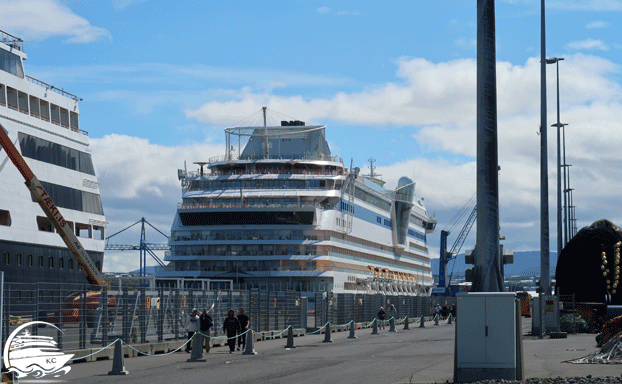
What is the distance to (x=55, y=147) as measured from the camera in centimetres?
5238

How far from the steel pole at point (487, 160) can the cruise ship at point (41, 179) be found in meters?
34.8

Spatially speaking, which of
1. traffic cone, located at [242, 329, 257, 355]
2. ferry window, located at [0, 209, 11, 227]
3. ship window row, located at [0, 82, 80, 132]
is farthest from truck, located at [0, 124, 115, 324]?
traffic cone, located at [242, 329, 257, 355]

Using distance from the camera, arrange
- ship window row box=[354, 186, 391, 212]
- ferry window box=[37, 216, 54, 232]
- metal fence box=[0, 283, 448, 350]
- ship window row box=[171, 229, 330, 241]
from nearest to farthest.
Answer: metal fence box=[0, 283, 448, 350] < ferry window box=[37, 216, 54, 232] < ship window row box=[171, 229, 330, 241] < ship window row box=[354, 186, 391, 212]

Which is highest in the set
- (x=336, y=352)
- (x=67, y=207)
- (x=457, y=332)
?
(x=67, y=207)

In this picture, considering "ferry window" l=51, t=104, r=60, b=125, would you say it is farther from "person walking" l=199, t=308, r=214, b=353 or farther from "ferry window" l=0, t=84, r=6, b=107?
"person walking" l=199, t=308, r=214, b=353

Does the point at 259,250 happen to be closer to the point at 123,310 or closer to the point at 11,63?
the point at 11,63

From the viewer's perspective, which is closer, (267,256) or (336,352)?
(336,352)

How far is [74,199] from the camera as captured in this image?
54.2 meters

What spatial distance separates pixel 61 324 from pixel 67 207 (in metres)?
32.3

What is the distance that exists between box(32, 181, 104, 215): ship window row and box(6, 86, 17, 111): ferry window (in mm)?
4862

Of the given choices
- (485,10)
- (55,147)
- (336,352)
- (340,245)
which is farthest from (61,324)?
(340,245)

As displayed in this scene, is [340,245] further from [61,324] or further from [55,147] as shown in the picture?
[61,324]

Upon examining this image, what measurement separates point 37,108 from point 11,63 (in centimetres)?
335

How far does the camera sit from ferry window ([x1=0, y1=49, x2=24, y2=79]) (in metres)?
48.6
